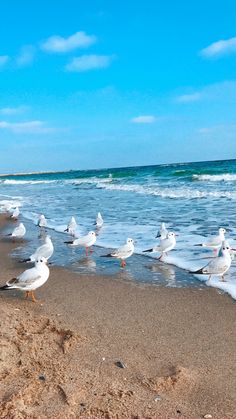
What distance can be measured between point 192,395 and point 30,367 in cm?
139

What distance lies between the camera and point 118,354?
421cm

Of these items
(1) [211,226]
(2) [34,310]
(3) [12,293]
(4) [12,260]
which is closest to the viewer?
(2) [34,310]

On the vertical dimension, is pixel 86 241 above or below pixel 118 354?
above

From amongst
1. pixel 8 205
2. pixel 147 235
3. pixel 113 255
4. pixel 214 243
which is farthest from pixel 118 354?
pixel 8 205

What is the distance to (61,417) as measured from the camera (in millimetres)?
3041

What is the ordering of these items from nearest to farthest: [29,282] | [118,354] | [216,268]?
[118,354] → [29,282] → [216,268]

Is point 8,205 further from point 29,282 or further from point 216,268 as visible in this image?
point 216,268

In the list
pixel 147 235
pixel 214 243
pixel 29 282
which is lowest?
pixel 147 235

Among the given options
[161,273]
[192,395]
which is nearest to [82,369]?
[192,395]

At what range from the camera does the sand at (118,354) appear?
3238 mm

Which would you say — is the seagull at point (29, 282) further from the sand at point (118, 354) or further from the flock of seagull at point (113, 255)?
the sand at point (118, 354)

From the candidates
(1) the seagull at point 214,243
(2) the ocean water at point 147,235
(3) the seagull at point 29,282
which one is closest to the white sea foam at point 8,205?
(2) the ocean water at point 147,235

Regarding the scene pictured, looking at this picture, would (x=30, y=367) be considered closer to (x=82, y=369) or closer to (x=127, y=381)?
(x=82, y=369)

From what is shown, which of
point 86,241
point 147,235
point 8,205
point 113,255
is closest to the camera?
point 113,255
